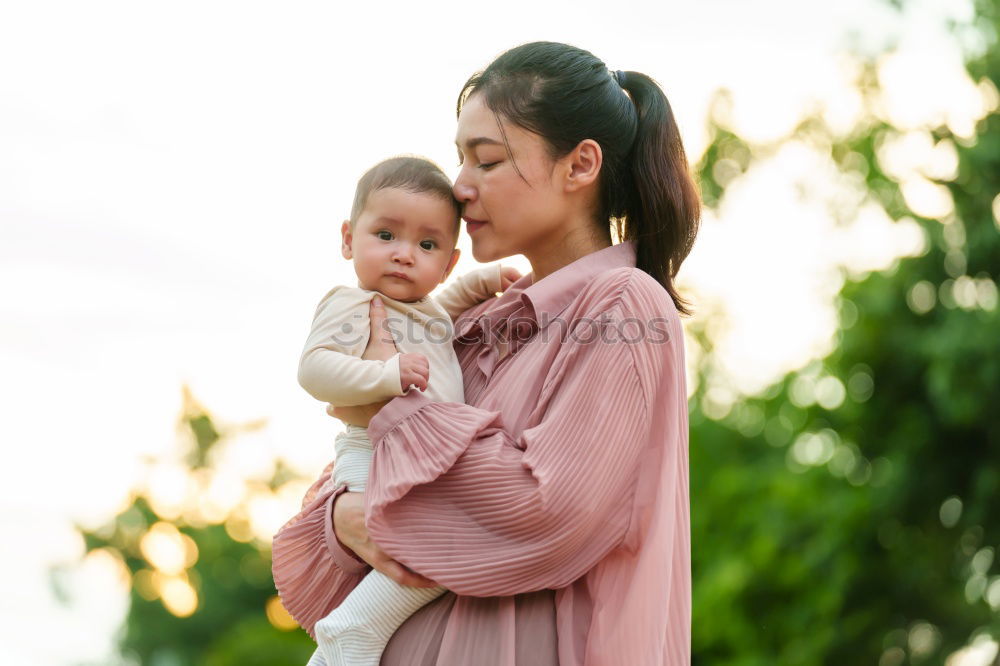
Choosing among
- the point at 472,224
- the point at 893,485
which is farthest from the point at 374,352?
the point at 893,485

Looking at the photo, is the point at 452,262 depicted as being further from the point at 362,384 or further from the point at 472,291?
the point at 362,384

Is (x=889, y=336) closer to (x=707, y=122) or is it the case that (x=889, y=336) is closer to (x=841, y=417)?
(x=841, y=417)

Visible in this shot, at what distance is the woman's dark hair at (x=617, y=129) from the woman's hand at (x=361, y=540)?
2.99 feet

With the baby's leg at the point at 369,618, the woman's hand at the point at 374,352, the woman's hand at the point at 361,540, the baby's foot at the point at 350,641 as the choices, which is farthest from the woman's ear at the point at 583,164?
the baby's foot at the point at 350,641

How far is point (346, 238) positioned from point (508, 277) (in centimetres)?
46

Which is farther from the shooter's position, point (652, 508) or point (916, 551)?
point (916, 551)

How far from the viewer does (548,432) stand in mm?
2639

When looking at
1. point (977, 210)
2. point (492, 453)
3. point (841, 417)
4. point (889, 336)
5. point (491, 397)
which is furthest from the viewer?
point (841, 417)

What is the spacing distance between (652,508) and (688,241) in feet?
2.53

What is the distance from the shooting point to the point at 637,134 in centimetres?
314

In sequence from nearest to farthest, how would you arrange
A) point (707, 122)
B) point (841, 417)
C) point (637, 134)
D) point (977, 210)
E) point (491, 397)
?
1. point (491, 397)
2. point (637, 134)
3. point (977, 210)
4. point (841, 417)
5. point (707, 122)

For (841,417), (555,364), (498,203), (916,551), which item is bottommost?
(916,551)

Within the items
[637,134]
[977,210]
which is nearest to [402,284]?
[637,134]

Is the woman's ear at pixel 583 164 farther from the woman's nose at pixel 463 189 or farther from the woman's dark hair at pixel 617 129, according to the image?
the woman's nose at pixel 463 189
